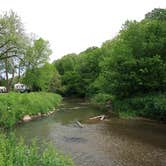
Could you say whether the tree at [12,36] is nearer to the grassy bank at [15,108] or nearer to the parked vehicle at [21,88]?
the grassy bank at [15,108]

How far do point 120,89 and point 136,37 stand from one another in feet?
22.5

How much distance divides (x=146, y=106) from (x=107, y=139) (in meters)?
12.0

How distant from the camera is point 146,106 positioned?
108 ft

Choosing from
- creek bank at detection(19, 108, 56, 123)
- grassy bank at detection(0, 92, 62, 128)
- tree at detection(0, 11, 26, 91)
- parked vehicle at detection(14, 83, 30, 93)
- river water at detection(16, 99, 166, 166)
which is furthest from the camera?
parked vehicle at detection(14, 83, 30, 93)

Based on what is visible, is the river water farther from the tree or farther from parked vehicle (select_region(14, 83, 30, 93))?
parked vehicle (select_region(14, 83, 30, 93))

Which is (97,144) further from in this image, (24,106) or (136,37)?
(136,37)

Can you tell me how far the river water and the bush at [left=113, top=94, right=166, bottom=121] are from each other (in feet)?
4.91

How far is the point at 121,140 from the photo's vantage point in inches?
853

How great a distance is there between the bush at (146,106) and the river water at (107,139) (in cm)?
150

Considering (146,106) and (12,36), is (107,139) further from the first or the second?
(12,36)

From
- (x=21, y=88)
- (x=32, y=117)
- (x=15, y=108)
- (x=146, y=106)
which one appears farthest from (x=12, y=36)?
(x=21, y=88)

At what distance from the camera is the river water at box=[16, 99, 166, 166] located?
659 inches

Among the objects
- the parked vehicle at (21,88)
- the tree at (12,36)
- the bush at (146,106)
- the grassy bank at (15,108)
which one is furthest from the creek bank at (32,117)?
the parked vehicle at (21,88)

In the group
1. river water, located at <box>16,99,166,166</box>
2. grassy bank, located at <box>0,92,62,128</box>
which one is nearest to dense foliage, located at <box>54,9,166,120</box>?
river water, located at <box>16,99,166,166</box>
